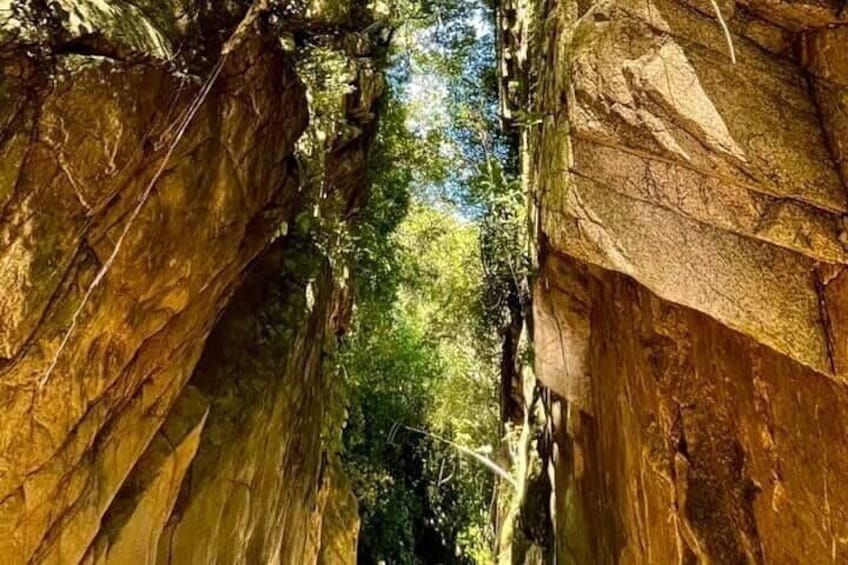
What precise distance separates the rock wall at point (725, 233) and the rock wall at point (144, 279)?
7.99 ft

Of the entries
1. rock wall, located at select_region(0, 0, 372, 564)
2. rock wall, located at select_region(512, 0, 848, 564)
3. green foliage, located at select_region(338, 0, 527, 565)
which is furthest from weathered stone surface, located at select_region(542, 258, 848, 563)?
green foliage, located at select_region(338, 0, 527, 565)

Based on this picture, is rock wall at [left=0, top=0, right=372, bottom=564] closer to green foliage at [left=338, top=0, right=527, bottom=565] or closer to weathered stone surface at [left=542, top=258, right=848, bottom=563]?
green foliage at [left=338, top=0, right=527, bottom=565]

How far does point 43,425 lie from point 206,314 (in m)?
1.83

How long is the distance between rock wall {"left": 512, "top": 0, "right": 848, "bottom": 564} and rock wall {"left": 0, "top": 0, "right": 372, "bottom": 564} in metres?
2.43

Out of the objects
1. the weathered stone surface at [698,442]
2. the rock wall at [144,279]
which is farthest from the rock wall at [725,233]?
the rock wall at [144,279]

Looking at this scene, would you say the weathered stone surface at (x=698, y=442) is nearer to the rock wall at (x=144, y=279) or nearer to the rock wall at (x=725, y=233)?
the rock wall at (x=725, y=233)

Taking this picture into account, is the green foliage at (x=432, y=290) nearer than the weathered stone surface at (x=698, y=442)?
No

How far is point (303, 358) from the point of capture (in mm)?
7777

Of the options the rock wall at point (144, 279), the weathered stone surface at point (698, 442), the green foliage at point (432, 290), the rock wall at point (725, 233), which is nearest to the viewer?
the rock wall at point (725, 233)

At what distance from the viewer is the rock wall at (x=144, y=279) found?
3.65 meters

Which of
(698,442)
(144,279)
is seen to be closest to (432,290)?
(698,442)

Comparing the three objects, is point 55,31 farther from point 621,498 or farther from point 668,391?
point 621,498

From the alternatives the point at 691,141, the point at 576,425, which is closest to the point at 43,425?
the point at 691,141

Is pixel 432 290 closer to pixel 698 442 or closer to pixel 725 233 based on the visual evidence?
pixel 698 442
